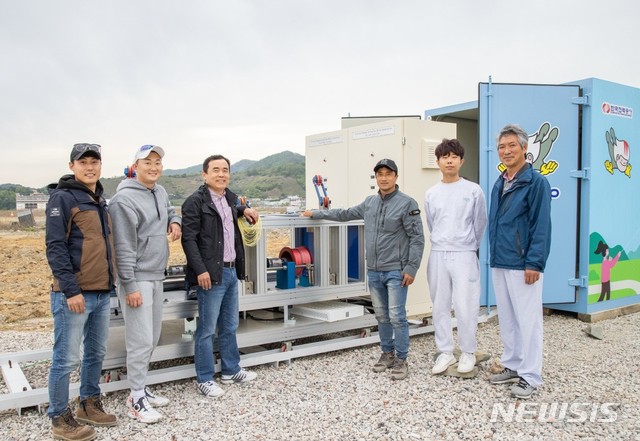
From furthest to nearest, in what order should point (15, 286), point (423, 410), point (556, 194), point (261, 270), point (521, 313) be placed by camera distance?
point (15, 286) < point (556, 194) < point (261, 270) < point (521, 313) < point (423, 410)

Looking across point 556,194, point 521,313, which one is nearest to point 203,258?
point 521,313

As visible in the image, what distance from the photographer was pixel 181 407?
4102 millimetres

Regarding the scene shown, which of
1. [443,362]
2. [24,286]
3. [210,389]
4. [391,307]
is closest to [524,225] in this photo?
[391,307]

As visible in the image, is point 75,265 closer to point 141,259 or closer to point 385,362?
point 141,259

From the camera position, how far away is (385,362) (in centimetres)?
491

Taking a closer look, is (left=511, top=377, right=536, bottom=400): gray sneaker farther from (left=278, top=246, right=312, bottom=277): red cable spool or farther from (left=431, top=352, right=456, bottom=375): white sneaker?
(left=278, top=246, right=312, bottom=277): red cable spool

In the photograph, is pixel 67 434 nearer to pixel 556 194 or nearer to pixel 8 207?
pixel 556 194

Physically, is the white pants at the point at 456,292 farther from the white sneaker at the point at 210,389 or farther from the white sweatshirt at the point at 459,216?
the white sneaker at the point at 210,389

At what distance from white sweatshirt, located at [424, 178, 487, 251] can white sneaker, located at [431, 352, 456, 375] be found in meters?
1.00

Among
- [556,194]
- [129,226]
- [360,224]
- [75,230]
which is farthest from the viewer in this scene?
[556,194]

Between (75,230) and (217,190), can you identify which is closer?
(75,230)

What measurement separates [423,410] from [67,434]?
2.47 metres

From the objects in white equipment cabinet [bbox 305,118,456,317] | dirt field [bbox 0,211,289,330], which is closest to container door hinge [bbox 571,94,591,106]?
white equipment cabinet [bbox 305,118,456,317]

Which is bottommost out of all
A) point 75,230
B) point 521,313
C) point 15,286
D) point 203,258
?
point 15,286
